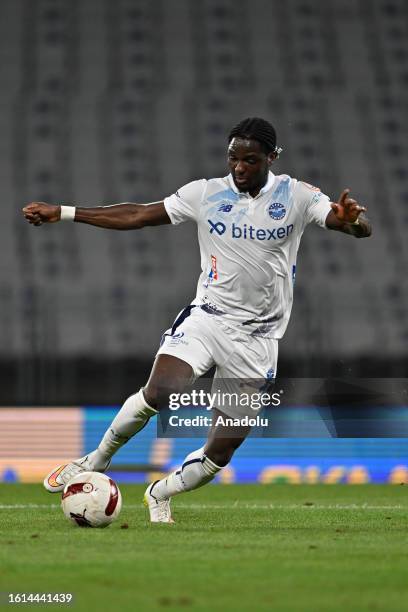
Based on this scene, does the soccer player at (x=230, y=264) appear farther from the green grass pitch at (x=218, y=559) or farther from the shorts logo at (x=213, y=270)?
the green grass pitch at (x=218, y=559)

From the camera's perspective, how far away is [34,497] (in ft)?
35.4

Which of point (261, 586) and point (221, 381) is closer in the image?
point (261, 586)

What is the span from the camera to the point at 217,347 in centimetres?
749

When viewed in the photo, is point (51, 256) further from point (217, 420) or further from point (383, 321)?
point (217, 420)

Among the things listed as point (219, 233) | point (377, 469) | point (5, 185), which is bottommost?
point (377, 469)

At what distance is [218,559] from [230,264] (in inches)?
92.0

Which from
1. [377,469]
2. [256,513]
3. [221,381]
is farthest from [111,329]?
[221,381]

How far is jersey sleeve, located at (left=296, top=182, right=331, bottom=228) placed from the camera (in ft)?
24.6

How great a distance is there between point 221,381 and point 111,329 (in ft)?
30.8

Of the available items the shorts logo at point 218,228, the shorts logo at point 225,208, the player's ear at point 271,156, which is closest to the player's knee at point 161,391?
the shorts logo at point 218,228

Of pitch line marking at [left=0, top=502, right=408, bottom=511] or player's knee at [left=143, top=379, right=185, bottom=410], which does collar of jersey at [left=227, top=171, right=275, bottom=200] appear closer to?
player's knee at [left=143, top=379, right=185, bottom=410]

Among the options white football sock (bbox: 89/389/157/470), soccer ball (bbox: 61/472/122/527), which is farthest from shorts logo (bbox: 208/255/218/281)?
soccer ball (bbox: 61/472/122/527)

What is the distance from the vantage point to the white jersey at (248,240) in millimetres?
7543

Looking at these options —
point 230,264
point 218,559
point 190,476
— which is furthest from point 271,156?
point 218,559
